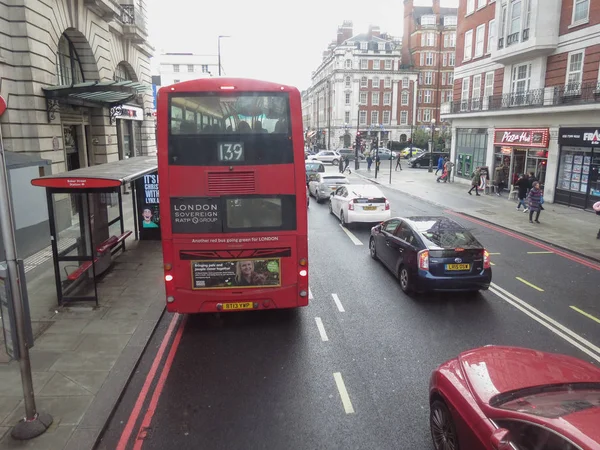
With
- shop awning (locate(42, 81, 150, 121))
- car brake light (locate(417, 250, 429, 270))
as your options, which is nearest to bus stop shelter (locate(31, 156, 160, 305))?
shop awning (locate(42, 81, 150, 121))

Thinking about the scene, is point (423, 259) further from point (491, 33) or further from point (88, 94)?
point (491, 33)

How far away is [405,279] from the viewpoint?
31.8ft

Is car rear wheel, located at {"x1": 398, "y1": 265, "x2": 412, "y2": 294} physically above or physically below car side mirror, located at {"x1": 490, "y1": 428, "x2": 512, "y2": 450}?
below

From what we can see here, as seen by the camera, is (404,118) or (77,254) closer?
(77,254)

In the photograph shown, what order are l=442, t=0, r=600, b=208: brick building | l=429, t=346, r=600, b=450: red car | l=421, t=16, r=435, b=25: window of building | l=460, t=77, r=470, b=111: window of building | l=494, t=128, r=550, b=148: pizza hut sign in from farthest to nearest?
l=421, t=16, r=435, b=25: window of building → l=460, t=77, r=470, b=111: window of building → l=494, t=128, r=550, b=148: pizza hut sign → l=442, t=0, r=600, b=208: brick building → l=429, t=346, r=600, b=450: red car

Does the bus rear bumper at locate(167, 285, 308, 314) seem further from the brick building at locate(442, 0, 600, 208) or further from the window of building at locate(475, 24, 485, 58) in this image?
the window of building at locate(475, 24, 485, 58)

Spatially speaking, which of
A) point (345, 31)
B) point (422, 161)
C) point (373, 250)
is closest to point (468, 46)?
point (422, 161)

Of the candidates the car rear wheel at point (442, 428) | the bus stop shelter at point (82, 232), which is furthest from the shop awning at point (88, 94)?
the car rear wheel at point (442, 428)

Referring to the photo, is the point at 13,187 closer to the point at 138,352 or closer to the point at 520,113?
the point at 138,352

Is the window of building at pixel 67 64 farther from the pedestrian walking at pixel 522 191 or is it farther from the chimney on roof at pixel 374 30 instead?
the chimney on roof at pixel 374 30

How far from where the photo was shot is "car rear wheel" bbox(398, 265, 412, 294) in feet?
31.1

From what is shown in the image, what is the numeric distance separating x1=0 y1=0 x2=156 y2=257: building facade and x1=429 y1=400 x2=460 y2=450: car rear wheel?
11638mm

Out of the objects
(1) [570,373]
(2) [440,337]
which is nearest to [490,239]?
(2) [440,337]

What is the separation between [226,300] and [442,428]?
4.10 metres
